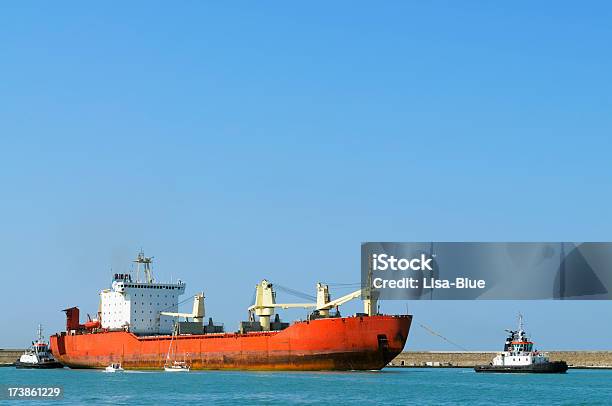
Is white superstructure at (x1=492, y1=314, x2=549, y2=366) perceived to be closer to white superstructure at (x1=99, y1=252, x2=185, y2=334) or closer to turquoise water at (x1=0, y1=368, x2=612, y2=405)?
turquoise water at (x1=0, y1=368, x2=612, y2=405)

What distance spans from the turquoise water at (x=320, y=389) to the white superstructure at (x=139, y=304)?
12.2m

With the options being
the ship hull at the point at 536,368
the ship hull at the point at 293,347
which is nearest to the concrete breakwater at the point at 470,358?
the ship hull at the point at 536,368

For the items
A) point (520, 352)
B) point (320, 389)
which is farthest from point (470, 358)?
point (320, 389)

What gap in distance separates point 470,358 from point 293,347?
32809mm

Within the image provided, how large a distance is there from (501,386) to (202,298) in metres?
26.9

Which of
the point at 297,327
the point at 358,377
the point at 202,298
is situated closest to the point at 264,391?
the point at 358,377

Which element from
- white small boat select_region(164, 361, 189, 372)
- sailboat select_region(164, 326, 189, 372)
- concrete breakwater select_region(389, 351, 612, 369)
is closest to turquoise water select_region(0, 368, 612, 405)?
white small boat select_region(164, 361, 189, 372)

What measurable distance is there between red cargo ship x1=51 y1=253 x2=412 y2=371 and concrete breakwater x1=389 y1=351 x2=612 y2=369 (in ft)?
78.7

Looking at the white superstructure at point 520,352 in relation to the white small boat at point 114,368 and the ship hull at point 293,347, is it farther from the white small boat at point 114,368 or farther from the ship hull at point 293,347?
the white small boat at point 114,368

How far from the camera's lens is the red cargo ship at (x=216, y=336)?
5978 cm

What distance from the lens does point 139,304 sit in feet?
254

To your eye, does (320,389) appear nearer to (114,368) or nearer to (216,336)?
(216,336)

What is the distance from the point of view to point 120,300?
77875 mm

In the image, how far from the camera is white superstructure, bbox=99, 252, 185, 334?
253 ft
